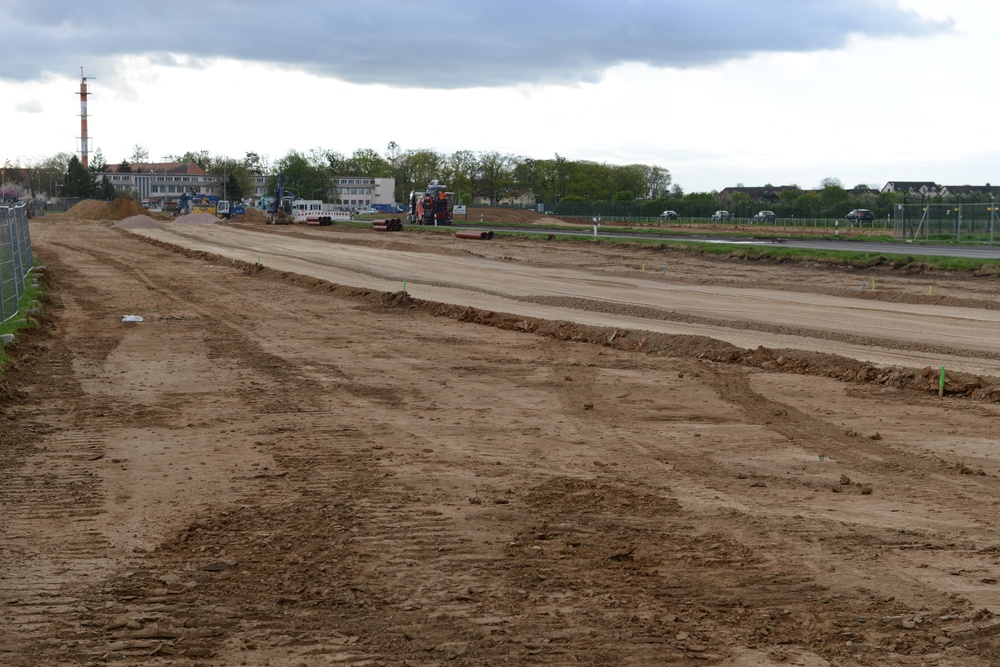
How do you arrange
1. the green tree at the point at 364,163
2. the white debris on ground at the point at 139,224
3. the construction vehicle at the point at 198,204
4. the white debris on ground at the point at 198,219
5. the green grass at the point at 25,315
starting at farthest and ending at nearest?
the green tree at the point at 364,163 → the construction vehicle at the point at 198,204 → the white debris on ground at the point at 198,219 → the white debris on ground at the point at 139,224 → the green grass at the point at 25,315

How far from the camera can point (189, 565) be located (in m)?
7.00

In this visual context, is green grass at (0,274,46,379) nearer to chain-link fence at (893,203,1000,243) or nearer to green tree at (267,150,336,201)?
chain-link fence at (893,203,1000,243)

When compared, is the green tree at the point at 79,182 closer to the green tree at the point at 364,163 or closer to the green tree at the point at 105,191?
the green tree at the point at 105,191

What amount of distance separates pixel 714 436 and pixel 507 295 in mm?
17225

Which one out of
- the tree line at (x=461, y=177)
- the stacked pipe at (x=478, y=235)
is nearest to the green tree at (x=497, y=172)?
the tree line at (x=461, y=177)

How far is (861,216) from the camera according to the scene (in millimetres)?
74250

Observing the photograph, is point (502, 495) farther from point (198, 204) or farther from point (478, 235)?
point (198, 204)

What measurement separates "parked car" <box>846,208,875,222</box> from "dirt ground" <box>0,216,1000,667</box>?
55148 mm

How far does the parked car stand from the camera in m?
73.6

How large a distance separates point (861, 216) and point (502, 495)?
70.8m

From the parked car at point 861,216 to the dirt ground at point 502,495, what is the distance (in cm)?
5515

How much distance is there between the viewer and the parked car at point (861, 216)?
73625mm

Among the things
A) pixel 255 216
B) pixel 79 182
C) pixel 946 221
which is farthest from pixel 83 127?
pixel 946 221

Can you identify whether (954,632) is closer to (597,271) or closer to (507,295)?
(507,295)
